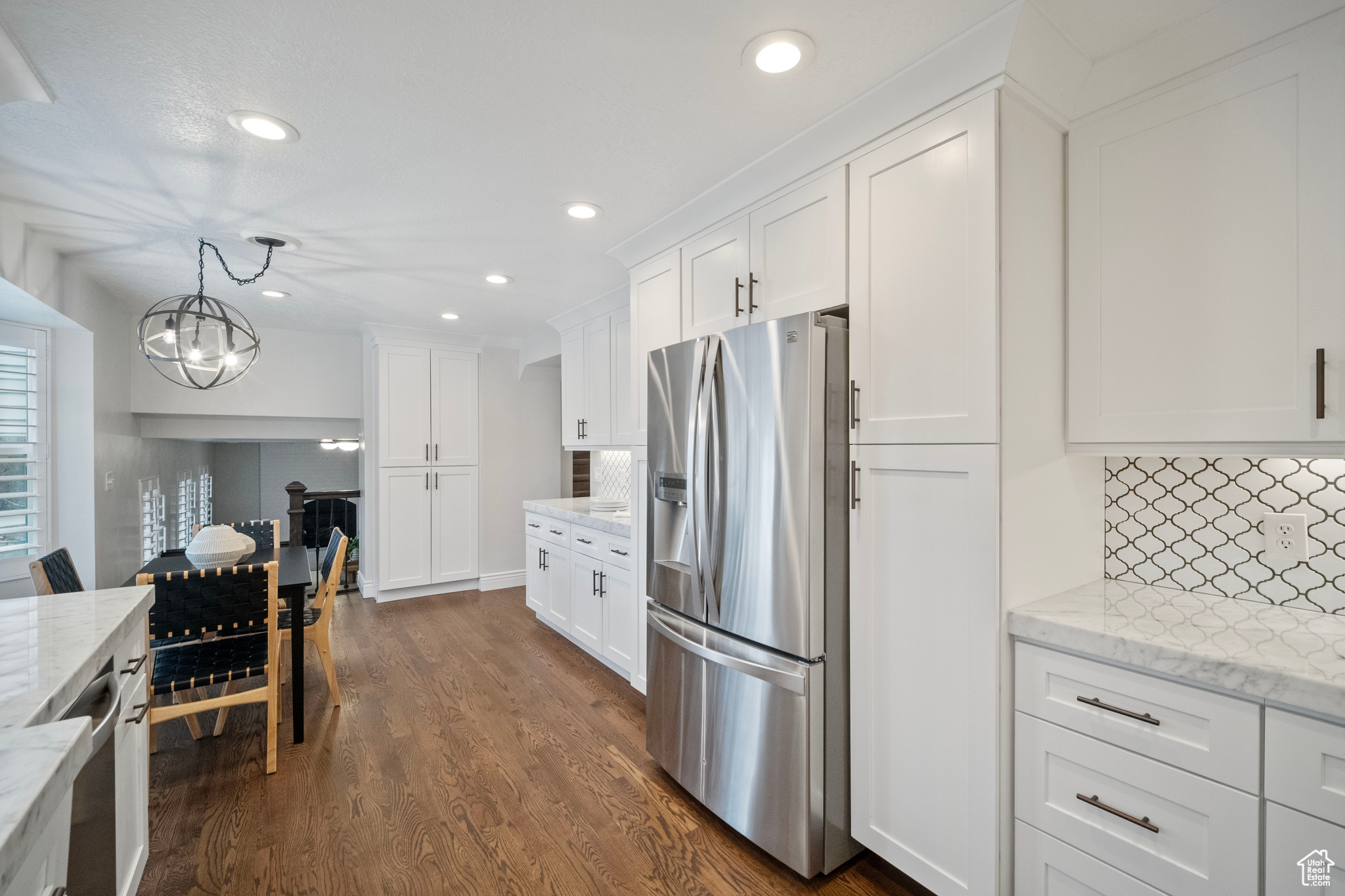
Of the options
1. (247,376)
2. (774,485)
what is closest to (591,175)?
(774,485)

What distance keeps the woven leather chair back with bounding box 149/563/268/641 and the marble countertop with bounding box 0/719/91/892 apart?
66.1 inches

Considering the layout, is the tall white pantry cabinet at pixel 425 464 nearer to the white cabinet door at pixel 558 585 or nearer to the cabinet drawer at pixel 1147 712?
the white cabinet door at pixel 558 585

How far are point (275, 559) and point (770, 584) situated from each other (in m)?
2.85

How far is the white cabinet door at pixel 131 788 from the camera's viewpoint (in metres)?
1.48

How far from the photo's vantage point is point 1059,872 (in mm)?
1493

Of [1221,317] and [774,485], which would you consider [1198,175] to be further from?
[774,485]

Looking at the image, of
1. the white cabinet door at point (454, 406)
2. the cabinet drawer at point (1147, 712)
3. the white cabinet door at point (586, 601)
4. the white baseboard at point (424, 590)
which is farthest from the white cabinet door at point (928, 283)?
the white baseboard at point (424, 590)

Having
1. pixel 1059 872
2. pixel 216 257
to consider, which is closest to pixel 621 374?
pixel 216 257

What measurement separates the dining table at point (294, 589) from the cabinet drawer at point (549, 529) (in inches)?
59.0

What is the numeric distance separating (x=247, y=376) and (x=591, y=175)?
4402 millimetres

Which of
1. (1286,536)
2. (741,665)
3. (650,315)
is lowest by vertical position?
(741,665)

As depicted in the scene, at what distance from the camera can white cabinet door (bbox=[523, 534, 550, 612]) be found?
14.5 feet

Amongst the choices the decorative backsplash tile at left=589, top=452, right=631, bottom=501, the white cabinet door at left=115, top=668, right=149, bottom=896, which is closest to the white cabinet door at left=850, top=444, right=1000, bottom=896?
the white cabinet door at left=115, top=668, right=149, bottom=896

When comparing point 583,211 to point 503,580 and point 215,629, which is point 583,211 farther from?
point 503,580
